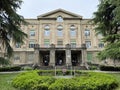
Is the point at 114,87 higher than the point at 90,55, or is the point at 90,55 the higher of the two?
the point at 90,55

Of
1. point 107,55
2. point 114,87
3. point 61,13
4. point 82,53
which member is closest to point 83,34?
point 61,13

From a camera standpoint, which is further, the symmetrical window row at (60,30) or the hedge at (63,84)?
Answer: the symmetrical window row at (60,30)

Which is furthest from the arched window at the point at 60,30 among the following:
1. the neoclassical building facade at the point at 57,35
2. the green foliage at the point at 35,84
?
the green foliage at the point at 35,84

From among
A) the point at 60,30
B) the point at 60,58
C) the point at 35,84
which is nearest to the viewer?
the point at 35,84

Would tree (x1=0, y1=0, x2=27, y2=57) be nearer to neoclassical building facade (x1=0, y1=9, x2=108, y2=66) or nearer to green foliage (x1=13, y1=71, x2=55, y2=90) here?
green foliage (x1=13, y1=71, x2=55, y2=90)

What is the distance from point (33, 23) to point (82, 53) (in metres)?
16.2

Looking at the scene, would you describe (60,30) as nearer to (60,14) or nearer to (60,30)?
(60,30)

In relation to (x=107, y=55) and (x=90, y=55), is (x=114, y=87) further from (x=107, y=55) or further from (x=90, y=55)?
(x=90, y=55)

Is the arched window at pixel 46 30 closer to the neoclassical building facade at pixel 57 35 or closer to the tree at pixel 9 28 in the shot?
the neoclassical building facade at pixel 57 35

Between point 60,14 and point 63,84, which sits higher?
point 60,14

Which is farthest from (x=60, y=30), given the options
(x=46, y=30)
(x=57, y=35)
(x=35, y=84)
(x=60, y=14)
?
(x=35, y=84)

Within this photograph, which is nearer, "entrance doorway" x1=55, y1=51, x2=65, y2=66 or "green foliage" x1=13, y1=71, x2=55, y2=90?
"green foliage" x1=13, y1=71, x2=55, y2=90

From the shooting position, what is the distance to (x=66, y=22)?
46.7 m

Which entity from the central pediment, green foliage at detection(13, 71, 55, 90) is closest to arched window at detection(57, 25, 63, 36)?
the central pediment
